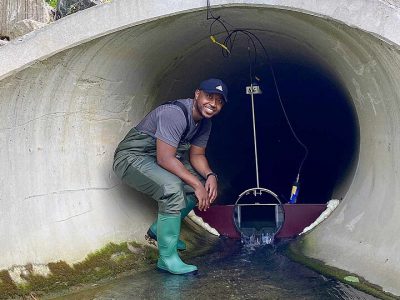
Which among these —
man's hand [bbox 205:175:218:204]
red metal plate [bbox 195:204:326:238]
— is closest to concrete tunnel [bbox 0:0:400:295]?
red metal plate [bbox 195:204:326:238]

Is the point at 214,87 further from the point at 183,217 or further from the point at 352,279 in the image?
the point at 352,279

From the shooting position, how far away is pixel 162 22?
15.8ft

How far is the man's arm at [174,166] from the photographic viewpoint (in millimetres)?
4711

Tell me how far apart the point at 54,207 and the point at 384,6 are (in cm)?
298

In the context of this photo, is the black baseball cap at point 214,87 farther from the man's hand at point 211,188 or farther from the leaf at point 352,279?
the leaf at point 352,279

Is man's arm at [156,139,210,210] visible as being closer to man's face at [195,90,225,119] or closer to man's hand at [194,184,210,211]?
man's hand at [194,184,210,211]

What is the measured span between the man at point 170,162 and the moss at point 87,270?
0.27 meters

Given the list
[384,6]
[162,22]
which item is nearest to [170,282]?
[162,22]

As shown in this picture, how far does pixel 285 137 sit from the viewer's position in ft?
33.6

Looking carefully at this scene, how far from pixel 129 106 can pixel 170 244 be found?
1.60 meters

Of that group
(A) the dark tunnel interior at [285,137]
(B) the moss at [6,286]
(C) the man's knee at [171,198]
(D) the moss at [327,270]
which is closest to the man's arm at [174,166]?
(C) the man's knee at [171,198]

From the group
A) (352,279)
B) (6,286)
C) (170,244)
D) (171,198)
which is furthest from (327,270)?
(6,286)

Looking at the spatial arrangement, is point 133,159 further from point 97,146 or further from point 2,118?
point 2,118

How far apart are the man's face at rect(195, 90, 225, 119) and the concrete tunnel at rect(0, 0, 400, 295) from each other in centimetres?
69
